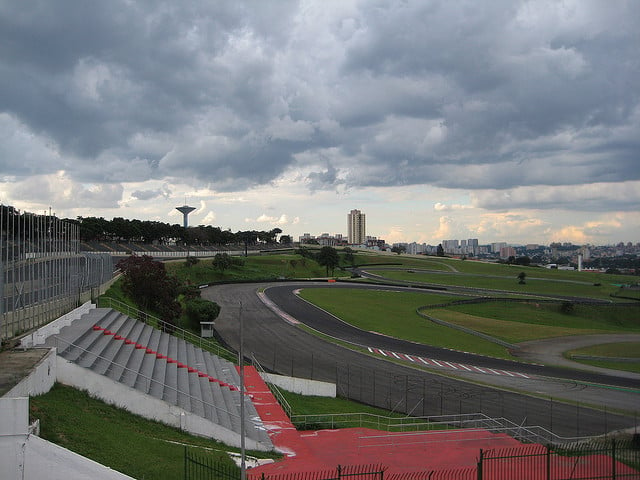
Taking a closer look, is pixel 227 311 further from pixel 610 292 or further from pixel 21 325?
pixel 610 292

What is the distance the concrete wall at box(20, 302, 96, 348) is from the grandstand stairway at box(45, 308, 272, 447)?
0.30 meters

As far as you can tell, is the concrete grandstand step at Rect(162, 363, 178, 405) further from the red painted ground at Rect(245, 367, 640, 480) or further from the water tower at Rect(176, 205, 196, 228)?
the water tower at Rect(176, 205, 196, 228)

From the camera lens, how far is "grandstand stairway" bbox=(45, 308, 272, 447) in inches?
791

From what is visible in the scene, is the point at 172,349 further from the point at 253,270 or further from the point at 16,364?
the point at 253,270

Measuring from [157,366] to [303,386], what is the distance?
31.6 ft

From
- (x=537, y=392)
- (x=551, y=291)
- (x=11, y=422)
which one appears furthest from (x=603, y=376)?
(x=551, y=291)

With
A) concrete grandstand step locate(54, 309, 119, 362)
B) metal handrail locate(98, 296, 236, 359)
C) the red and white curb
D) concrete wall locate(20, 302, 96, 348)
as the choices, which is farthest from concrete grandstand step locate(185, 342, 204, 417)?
the red and white curb

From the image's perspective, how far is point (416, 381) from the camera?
115 feet

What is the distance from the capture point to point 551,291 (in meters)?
121

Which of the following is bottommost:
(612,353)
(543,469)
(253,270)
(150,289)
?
(612,353)

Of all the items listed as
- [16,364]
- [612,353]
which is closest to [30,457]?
[16,364]

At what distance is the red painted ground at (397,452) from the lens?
17859 millimetres

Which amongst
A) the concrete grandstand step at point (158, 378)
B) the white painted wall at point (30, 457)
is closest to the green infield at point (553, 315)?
the concrete grandstand step at point (158, 378)

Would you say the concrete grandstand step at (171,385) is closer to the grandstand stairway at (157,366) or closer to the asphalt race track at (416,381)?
the grandstand stairway at (157,366)
